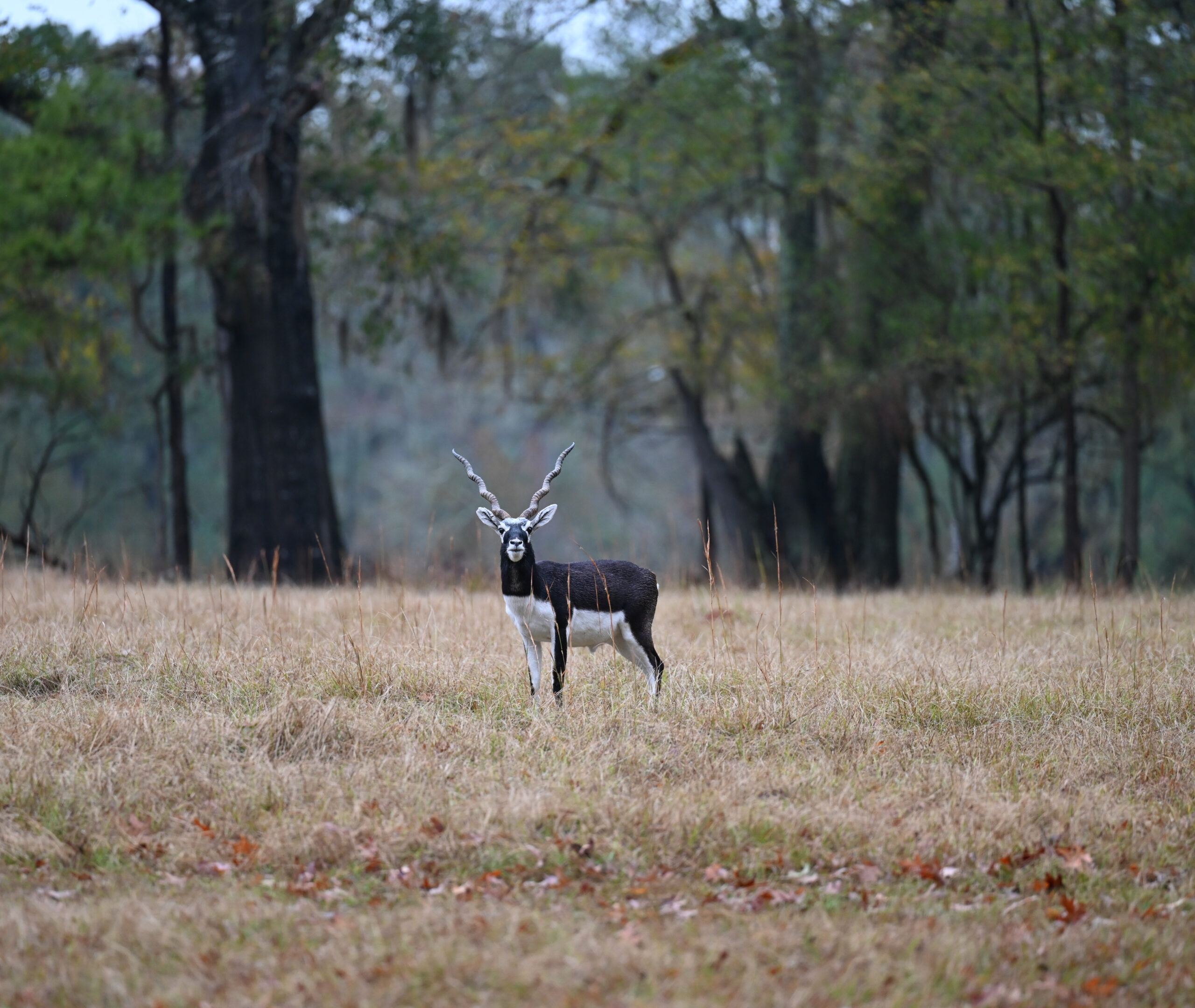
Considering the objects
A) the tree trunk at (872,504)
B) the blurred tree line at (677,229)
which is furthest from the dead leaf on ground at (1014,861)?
the tree trunk at (872,504)

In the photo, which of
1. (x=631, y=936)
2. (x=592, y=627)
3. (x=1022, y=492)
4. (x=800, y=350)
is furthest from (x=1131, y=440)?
(x=631, y=936)

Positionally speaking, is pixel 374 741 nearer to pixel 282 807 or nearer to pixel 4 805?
pixel 282 807

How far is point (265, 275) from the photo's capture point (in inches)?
595

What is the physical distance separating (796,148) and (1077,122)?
3.92 metres

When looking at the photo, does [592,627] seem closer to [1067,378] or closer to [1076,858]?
[1076,858]

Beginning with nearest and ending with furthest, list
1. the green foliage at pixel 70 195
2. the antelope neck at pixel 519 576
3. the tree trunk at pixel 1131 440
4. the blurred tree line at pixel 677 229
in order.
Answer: the antelope neck at pixel 519 576 → the green foliage at pixel 70 195 → the blurred tree line at pixel 677 229 → the tree trunk at pixel 1131 440

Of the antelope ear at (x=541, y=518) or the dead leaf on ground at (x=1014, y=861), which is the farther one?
the antelope ear at (x=541, y=518)

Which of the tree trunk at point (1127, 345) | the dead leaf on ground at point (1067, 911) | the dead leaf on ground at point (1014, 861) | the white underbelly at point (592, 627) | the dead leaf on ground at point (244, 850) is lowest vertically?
the dead leaf on ground at point (1067, 911)

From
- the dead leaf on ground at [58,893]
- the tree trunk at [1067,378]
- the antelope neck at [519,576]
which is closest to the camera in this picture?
the dead leaf on ground at [58,893]

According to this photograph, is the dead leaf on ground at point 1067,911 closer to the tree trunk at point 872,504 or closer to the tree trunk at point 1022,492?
the tree trunk at point 1022,492

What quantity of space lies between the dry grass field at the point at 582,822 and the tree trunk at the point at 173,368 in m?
9.23

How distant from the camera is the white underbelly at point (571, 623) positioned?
7.00 metres

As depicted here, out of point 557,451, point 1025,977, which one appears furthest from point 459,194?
point 557,451

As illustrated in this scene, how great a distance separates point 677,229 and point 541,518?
13408 mm
